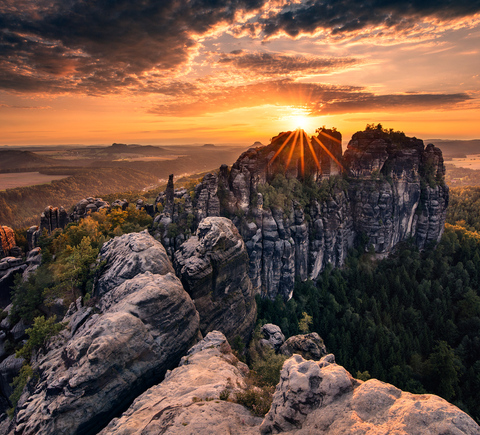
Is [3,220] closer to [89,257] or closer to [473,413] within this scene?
[89,257]

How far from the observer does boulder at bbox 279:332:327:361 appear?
37.9 metres

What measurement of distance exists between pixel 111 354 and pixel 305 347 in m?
29.5

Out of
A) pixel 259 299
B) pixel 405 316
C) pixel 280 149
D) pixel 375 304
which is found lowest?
pixel 405 316

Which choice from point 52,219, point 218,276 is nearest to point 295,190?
point 218,276

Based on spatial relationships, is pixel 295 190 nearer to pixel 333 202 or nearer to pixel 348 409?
pixel 333 202

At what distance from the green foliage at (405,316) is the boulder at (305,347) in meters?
12.1

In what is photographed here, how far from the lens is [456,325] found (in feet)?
198

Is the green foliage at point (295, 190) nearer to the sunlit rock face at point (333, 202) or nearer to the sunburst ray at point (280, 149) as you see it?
the sunlit rock face at point (333, 202)

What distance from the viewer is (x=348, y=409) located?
12.7 metres

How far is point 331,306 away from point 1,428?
61198 mm

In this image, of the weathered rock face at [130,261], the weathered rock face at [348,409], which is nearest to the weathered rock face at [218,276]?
the weathered rock face at [130,261]

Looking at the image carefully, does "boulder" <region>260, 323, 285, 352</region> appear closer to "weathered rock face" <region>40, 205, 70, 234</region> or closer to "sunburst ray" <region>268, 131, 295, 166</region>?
"sunburst ray" <region>268, 131, 295, 166</region>

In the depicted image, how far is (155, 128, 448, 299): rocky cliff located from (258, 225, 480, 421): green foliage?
5419 mm

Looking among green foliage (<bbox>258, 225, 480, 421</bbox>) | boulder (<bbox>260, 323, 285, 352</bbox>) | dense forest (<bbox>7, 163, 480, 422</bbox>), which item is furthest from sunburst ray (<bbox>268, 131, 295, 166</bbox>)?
boulder (<bbox>260, 323, 285, 352</bbox>)
